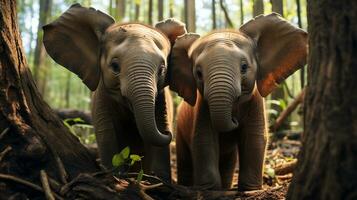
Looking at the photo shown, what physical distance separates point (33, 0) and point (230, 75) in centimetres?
4448

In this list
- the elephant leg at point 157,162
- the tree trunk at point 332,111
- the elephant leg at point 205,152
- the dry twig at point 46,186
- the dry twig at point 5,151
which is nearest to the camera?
the tree trunk at point 332,111

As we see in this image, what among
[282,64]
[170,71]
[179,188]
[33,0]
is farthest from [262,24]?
[33,0]

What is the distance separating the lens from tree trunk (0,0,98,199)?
4.77 meters

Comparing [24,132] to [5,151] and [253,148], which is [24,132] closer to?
[5,151]

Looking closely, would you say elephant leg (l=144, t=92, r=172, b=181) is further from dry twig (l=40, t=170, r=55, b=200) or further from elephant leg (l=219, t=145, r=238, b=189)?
dry twig (l=40, t=170, r=55, b=200)

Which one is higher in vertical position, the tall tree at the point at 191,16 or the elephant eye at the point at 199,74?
the tall tree at the point at 191,16

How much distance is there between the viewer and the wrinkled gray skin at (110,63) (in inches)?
247

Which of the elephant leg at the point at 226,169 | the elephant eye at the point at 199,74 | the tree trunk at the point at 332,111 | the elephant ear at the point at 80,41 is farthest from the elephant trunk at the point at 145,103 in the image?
the elephant leg at the point at 226,169

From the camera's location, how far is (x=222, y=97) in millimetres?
5602

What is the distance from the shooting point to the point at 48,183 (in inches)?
186

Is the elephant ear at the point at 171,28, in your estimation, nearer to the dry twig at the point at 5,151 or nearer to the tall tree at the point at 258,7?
the dry twig at the point at 5,151

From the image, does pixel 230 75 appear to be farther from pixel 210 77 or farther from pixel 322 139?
pixel 322 139

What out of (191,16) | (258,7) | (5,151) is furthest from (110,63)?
(191,16)

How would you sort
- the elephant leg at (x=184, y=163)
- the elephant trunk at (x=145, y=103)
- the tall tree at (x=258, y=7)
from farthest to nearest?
the tall tree at (x=258, y=7) → the elephant leg at (x=184, y=163) → the elephant trunk at (x=145, y=103)
